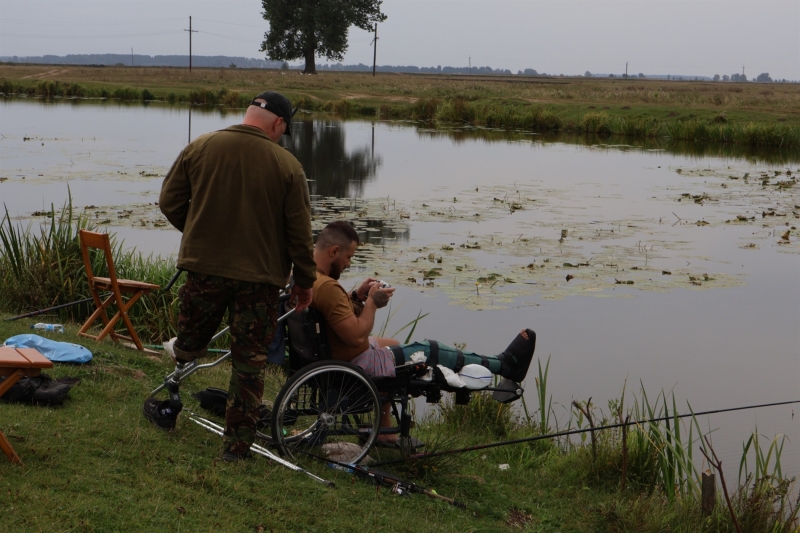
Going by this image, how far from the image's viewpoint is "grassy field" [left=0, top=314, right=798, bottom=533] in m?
3.46

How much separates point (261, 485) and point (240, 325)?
70cm

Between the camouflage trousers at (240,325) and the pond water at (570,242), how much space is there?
329cm

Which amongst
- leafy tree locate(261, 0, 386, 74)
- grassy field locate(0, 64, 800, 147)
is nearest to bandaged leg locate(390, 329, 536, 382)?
grassy field locate(0, 64, 800, 147)

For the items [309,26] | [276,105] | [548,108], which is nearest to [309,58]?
[309,26]

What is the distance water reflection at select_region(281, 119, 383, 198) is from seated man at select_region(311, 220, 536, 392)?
37.1 feet

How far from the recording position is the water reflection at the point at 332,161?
17062mm

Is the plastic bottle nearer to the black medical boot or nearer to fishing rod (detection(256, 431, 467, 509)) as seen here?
fishing rod (detection(256, 431, 467, 509))

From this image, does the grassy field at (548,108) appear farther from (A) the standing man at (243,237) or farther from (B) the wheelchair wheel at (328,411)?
(A) the standing man at (243,237)

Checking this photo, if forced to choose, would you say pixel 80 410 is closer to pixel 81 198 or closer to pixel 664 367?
pixel 664 367

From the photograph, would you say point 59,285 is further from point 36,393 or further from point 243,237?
point 243,237

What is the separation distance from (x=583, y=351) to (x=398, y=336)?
167cm

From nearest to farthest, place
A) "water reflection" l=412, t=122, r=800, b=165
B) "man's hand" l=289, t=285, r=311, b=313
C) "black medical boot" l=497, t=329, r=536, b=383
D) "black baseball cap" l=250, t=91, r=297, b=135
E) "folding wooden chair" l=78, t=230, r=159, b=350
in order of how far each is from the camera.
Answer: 1. "black baseball cap" l=250, t=91, r=297, b=135
2. "man's hand" l=289, t=285, r=311, b=313
3. "black medical boot" l=497, t=329, r=536, b=383
4. "folding wooden chair" l=78, t=230, r=159, b=350
5. "water reflection" l=412, t=122, r=800, b=165

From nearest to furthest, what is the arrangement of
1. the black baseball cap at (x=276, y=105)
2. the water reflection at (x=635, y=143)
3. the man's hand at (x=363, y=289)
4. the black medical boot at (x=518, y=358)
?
the black baseball cap at (x=276, y=105), the man's hand at (x=363, y=289), the black medical boot at (x=518, y=358), the water reflection at (x=635, y=143)

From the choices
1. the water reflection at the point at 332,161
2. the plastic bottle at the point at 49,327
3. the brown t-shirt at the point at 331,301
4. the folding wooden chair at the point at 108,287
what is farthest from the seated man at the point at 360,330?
the water reflection at the point at 332,161
